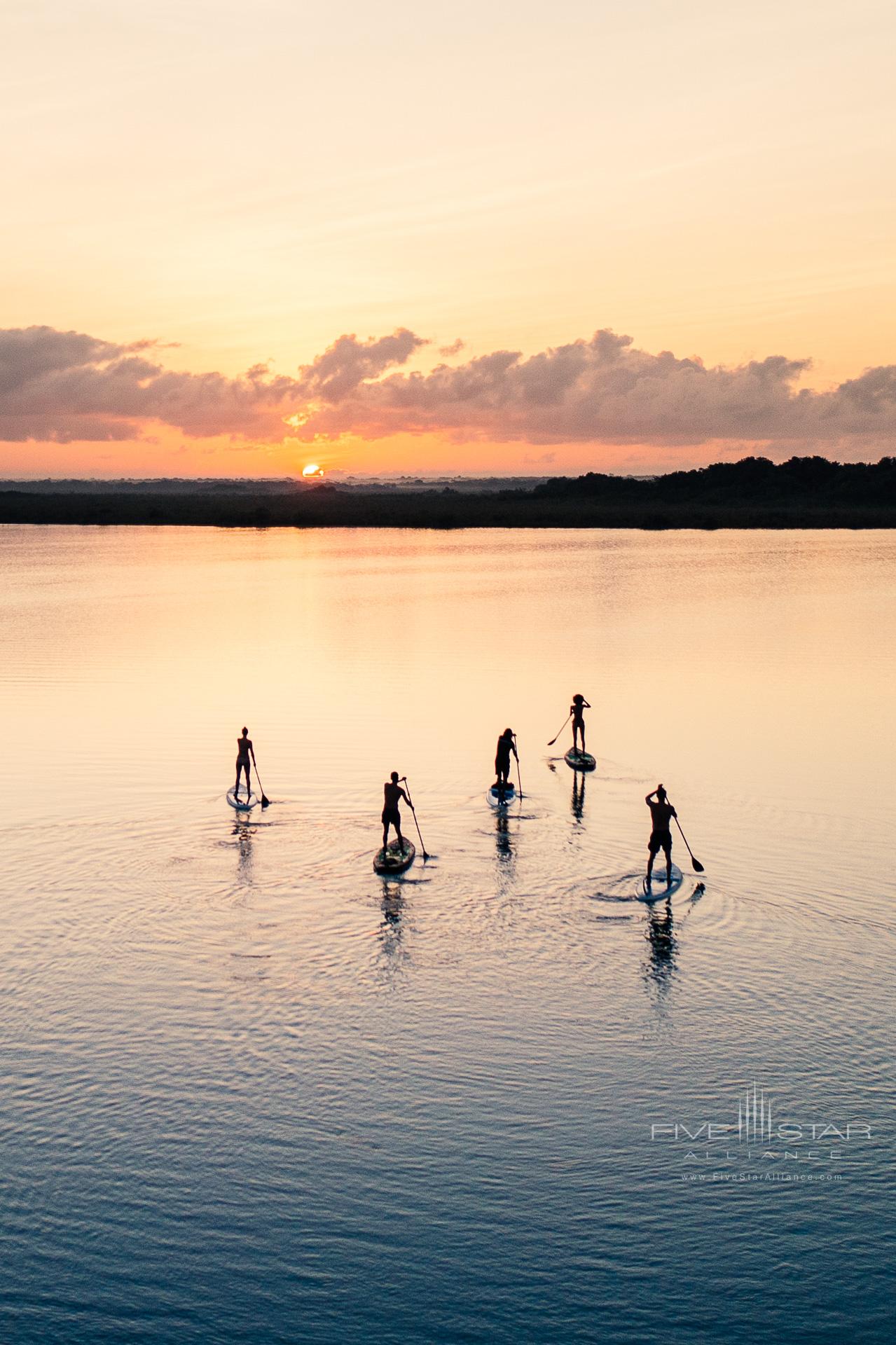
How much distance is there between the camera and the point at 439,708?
5588 centimetres

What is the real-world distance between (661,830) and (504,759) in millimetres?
9620

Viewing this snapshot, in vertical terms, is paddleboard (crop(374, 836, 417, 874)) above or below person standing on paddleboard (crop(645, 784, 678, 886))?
below

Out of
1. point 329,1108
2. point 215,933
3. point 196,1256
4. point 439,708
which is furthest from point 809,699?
point 196,1256

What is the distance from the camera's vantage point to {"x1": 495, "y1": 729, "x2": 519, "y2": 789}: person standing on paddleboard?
38188 mm

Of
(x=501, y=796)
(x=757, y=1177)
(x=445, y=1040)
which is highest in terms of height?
(x=501, y=796)

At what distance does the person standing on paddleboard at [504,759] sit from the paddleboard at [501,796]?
80mm

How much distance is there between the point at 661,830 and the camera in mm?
29609

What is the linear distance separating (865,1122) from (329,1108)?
8.53 m

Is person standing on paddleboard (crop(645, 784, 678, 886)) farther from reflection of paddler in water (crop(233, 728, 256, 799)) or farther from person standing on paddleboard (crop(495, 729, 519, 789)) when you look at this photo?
reflection of paddler in water (crop(233, 728, 256, 799))

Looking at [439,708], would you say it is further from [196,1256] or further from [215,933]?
[196,1256]

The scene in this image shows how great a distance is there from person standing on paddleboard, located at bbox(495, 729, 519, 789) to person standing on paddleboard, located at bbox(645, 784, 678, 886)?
8654 mm

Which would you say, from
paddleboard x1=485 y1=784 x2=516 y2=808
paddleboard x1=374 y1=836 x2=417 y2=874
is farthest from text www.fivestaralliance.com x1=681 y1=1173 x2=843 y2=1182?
paddleboard x1=485 y1=784 x2=516 y2=808

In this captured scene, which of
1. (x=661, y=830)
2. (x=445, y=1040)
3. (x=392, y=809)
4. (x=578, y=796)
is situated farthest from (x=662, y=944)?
(x=578, y=796)

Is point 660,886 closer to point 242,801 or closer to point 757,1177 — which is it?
point 757,1177
